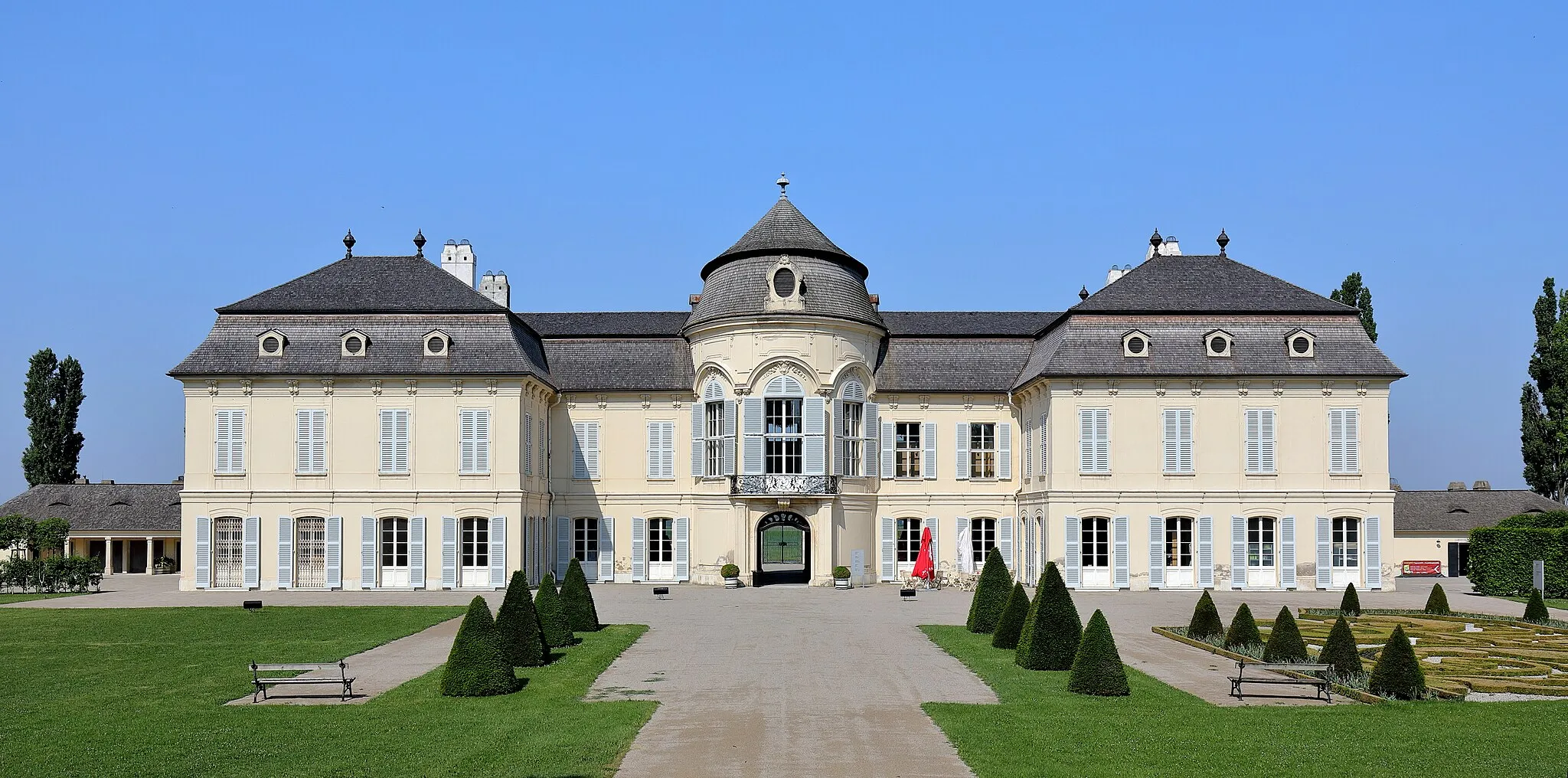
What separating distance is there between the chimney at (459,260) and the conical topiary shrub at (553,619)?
26705 mm

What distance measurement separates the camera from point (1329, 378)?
38656mm

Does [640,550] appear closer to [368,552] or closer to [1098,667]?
[368,552]

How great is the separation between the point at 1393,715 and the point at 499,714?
11.2m

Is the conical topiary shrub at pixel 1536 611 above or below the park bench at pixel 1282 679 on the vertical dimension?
below

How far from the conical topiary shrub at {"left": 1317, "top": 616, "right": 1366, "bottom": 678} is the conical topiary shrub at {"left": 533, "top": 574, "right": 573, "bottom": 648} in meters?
12.8

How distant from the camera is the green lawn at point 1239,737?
40.3 ft

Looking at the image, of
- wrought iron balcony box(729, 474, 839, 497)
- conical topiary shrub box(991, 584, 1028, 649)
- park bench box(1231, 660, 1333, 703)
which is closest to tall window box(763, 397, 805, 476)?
wrought iron balcony box(729, 474, 839, 497)

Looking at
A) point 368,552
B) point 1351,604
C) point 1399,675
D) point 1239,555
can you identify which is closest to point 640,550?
point 368,552

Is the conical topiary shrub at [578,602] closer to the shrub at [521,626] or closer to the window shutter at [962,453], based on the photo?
the shrub at [521,626]

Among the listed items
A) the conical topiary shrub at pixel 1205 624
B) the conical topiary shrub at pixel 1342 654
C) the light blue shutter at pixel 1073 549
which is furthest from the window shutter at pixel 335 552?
the conical topiary shrub at pixel 1342 654

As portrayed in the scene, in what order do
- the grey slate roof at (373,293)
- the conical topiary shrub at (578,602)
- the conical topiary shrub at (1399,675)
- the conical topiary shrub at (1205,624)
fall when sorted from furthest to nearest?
the grey slate roof at (373,293) → the conical topiary shrub at (578,602) → the conical topiary shrub at (1205,624) → the conical topiary shrub at (1399,675)

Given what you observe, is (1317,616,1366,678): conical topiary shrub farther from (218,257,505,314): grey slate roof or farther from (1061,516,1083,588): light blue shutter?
(218,257,505,314): grey slate roof

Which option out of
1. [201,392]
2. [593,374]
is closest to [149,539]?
[201,392]

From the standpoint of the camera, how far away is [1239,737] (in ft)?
45.2
